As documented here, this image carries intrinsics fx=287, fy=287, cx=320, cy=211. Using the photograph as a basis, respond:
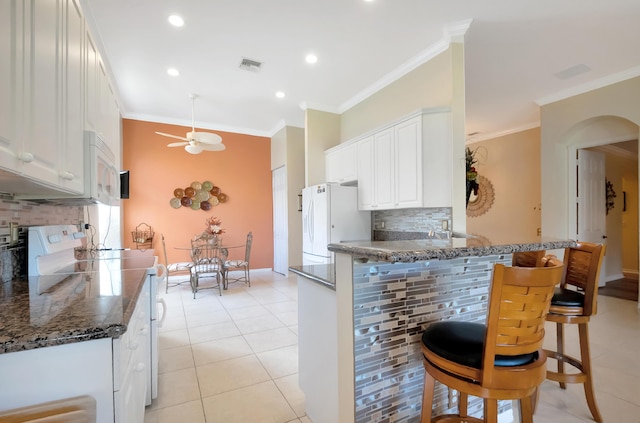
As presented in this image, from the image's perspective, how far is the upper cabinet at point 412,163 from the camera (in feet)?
10.2

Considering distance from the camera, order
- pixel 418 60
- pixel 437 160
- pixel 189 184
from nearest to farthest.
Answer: pixel 437 160 < pixel 418 60 < pixel 189 184

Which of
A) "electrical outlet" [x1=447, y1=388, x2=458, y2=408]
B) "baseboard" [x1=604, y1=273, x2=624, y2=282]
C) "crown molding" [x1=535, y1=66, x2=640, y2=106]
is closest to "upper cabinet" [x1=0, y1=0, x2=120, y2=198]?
"electrical outlet" [x1=447, y1=388, x2=458, y2=408]

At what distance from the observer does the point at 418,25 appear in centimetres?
294

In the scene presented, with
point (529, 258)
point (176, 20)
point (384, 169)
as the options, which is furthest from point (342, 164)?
point (529, 258)

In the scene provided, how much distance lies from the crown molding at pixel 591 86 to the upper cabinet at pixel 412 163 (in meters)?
2.83

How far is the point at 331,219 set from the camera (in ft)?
13.5

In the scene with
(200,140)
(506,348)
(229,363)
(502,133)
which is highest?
(502,133)

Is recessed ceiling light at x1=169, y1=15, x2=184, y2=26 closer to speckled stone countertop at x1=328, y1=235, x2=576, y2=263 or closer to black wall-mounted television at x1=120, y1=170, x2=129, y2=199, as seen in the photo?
black wall-mounted television at x1=120, y1=170, x2=129, y2=199

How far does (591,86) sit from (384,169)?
3.36 metres

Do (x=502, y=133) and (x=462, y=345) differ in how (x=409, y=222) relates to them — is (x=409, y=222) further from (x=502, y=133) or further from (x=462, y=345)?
(x=502, y=133)

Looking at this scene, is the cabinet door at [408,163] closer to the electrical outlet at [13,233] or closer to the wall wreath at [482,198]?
the electrical outlet at [13,233]

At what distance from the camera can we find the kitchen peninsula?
124 centimetres

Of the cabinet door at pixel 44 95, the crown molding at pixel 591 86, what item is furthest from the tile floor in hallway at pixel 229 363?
the crown molding at pixel 591 86

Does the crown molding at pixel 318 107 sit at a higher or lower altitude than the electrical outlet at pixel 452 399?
higher
